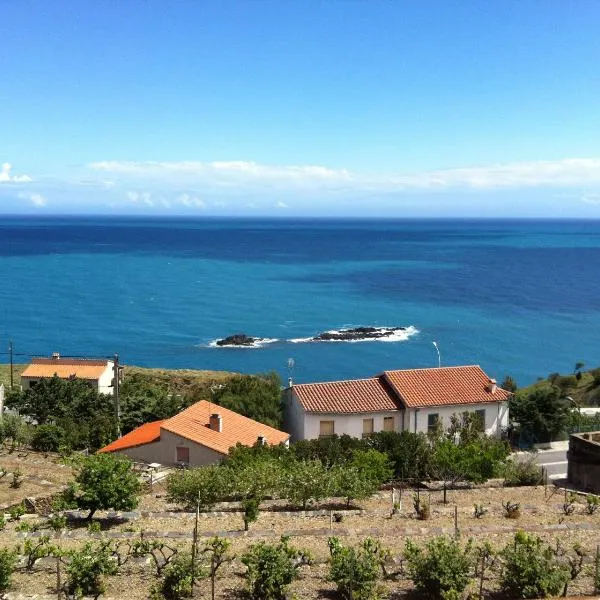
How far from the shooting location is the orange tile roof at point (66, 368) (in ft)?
157

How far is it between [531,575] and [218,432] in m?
19.9

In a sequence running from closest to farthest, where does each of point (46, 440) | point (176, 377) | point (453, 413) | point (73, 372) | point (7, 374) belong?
point (46, 440) → point (453, 413) → point (73, 372) → point (176, 377) → point (7, 374)

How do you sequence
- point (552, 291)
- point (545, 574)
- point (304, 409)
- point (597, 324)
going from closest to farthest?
1. point (545, 574)
2. point (304, 409)
3. point (597, 324)
4. point (552, 291)

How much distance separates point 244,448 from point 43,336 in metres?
63.8

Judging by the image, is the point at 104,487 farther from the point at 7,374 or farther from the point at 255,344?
the point at 255,344

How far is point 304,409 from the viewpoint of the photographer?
34219 mm

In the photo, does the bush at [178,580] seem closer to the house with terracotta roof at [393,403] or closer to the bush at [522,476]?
the bush at [522,476]

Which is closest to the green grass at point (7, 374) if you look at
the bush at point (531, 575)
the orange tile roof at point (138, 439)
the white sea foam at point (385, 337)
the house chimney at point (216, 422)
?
the orange tile roof at point (138, 439)

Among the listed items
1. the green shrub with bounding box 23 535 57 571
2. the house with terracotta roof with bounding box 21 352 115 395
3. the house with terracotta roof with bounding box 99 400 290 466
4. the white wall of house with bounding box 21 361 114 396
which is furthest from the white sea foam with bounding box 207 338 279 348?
the green shrub with bounding box 23 535 57 571

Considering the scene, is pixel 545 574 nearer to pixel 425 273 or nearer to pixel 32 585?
pixel 32 585

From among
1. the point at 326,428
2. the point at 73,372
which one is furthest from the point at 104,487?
the point at 73,372

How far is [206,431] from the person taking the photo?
29812 millimetres

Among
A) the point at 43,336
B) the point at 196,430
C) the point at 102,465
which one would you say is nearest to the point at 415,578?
the point at 102,465

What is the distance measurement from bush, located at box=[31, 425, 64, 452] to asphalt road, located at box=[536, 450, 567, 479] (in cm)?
2140
